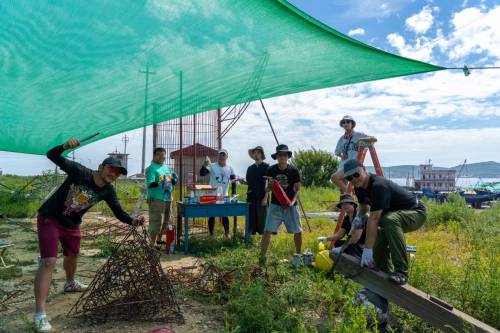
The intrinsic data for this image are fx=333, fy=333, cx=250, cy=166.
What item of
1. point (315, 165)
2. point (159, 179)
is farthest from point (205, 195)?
point (315, 165)

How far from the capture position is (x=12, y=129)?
17.4ft

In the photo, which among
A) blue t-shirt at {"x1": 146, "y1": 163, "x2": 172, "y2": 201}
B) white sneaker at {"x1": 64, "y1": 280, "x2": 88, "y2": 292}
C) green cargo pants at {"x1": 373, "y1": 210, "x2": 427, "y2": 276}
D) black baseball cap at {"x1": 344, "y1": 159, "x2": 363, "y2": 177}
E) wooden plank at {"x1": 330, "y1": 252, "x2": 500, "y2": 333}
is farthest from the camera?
blue t-shirt at {"x1": 146, "y1": 163, "x2": 172, "y2": 201}

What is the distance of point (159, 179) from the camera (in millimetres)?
5770

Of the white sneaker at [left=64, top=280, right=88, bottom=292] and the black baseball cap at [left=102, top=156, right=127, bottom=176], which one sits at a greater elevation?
the black baseball cap at [left=102, top=156, right=127, bottom=176]

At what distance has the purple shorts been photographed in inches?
121

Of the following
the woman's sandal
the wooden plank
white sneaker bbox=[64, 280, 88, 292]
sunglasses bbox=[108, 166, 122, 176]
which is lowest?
white sneaker bbox=[64, 280, 88, 292]

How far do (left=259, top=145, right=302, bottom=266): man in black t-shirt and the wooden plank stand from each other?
160cm

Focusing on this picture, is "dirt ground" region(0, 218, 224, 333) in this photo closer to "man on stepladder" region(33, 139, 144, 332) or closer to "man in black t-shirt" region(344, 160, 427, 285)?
"man on stepladder" region(33, 139, 144, 332)

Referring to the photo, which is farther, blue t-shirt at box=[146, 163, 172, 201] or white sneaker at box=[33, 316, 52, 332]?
blue t-shirt at box=[146, 163, 172, 201]

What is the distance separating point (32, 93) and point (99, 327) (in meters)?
2.83

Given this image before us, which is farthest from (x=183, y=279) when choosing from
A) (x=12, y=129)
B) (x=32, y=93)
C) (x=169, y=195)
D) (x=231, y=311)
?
(x=12, y=129)

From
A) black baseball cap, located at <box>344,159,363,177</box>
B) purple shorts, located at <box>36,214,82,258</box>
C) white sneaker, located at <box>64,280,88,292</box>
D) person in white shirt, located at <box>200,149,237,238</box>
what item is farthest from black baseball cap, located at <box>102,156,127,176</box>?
person in white shirt, located at <box>200,149,237,238</box>

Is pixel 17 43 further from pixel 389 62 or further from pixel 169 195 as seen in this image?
pixel 389 62

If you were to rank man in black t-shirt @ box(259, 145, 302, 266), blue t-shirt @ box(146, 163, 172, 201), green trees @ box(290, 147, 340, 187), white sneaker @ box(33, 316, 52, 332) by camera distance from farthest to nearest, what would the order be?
green trees @ box(290, 147, 340, 187), blue t-shirt @ box(146, 163, 172, 201), man in black t-shirt @ box(259, 145, 302, 266), white sneaker @ box(33, 316, 52, 332)
